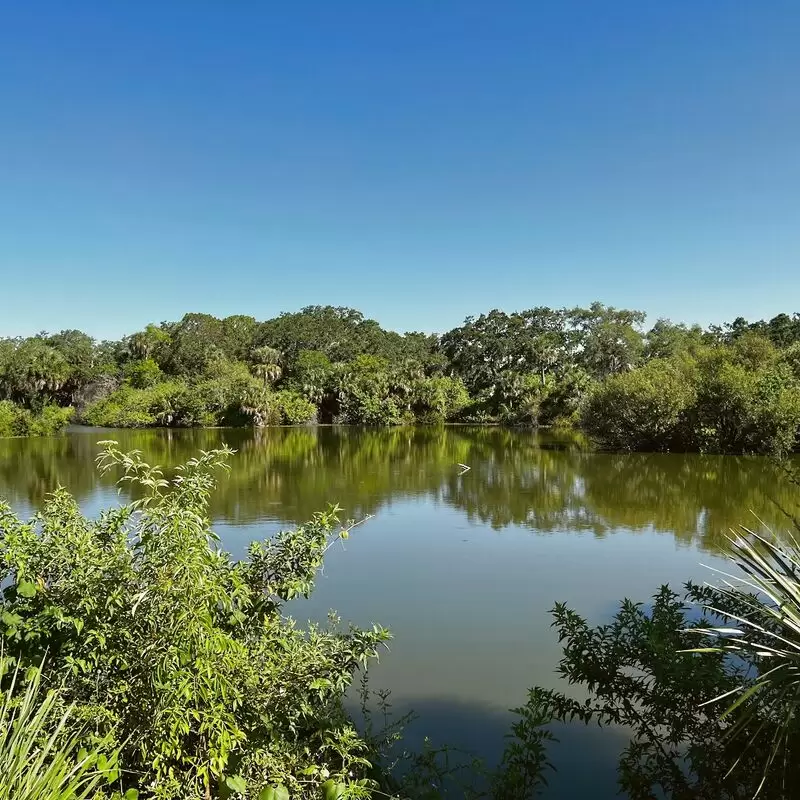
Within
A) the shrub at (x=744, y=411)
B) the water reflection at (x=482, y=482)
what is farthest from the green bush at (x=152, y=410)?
the shrub at (x=744, y=411)

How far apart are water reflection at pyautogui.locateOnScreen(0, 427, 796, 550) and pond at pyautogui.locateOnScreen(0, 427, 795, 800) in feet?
0.28

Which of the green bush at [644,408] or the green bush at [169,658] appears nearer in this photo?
the green bush at [169,658]

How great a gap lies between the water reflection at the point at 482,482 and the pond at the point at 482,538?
0.09 meters

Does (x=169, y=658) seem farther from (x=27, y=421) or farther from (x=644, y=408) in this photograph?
(x=27, y=421)

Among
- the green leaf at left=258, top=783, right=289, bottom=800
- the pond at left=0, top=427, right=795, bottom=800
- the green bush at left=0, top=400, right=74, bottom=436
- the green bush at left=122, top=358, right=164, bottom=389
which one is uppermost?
the green bush at left=122, top=358, right=164, bottom=389

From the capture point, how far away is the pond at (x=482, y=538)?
6.67 meters

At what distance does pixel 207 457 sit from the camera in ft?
12.3

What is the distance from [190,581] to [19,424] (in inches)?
1797

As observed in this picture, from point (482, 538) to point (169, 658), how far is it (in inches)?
455

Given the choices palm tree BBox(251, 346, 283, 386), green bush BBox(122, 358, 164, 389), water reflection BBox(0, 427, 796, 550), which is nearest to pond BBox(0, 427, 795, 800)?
water reflection BBox(0, 427, 796, 550)

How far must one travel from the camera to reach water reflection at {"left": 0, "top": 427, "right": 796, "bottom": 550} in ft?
51.5

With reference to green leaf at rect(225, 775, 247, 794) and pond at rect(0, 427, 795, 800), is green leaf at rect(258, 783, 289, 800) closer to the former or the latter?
green leaf at rect(225, 775, 247, 794)

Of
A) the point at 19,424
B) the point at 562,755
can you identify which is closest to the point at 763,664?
the point at 562,755

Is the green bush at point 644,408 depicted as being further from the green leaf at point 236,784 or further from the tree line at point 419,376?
the green leaf at point 236,784
